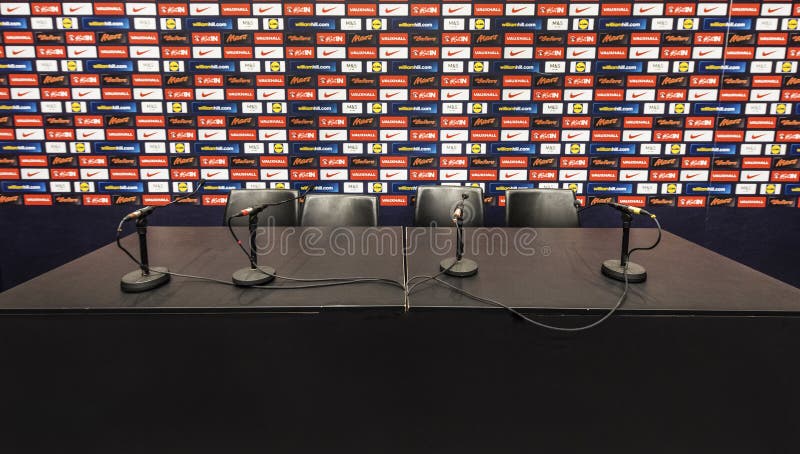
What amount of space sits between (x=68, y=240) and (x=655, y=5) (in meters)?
4.39

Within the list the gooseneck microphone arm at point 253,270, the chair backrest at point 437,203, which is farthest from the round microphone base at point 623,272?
the chair backrest at point 437,203

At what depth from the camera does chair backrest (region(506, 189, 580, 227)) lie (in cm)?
227

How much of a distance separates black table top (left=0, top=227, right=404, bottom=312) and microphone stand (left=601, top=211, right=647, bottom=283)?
0.62 metres

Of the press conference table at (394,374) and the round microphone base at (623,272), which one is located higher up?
the round microphone base at (623,272)

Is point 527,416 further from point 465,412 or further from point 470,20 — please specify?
point 470,20

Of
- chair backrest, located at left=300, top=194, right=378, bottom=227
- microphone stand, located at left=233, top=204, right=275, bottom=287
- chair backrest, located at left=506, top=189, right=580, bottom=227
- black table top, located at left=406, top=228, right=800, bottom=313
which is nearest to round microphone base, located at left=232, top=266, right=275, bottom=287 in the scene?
microphone stand, located at left=233, top=204, right=275, bottom=287

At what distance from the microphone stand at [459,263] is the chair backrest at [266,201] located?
3.85 ft

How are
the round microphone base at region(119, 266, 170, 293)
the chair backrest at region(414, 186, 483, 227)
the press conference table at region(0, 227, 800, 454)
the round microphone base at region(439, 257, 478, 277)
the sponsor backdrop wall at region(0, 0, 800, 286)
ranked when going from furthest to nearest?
the sponsor backdrop wall at region(0, 0, 800, 286) < the chair backrest at region(414, 186, 483, 227) < the round microphone base at region(439, 257, 478, 277) < the round microphone base at region(119, 266, 170, 293) < the press conference table at region(0, 227, 800, 454)

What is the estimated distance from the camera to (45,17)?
9.60 feet

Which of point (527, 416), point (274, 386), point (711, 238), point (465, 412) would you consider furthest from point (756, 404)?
point (711, 238)

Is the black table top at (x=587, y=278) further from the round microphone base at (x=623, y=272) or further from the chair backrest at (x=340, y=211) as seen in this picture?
the chair backrest at (x=340, y=211)

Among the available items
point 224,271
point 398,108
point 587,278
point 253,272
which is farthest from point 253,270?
point 398,108

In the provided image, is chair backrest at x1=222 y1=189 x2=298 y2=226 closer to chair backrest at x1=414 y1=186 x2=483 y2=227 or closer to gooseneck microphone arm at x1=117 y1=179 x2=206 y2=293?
chair backrest at x1=414 y1=186 x2=483 y2=227

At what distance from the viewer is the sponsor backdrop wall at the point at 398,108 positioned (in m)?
2.91
